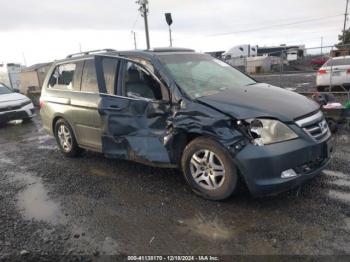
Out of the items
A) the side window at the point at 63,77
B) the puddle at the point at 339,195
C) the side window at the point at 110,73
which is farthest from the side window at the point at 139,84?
the puddle at the point at 339,195

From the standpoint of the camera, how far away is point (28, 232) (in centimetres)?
362

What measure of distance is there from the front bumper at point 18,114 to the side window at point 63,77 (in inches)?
189

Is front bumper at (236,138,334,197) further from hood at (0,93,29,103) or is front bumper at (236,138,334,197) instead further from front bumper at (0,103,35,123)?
hood at (0,93,29,103)

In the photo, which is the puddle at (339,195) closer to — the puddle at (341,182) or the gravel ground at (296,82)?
the puddle at (341,182)

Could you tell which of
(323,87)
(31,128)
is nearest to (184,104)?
(31,128)

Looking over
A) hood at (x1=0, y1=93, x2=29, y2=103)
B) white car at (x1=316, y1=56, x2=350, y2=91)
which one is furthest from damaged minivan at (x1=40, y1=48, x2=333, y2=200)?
white car at (x1=316, y1=56, x2=350, y2=91)

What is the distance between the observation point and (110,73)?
16.2 feet

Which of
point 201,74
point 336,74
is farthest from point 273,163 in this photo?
point 336,74

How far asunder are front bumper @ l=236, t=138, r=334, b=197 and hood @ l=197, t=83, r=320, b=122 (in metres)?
0.33

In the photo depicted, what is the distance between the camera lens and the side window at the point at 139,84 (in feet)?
14.3

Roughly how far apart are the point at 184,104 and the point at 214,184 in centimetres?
101

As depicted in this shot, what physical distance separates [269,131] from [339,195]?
1.26 metres

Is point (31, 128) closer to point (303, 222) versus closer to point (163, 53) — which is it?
point (163, 53)

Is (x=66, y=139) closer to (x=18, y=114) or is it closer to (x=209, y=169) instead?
(x=209, y=169)
